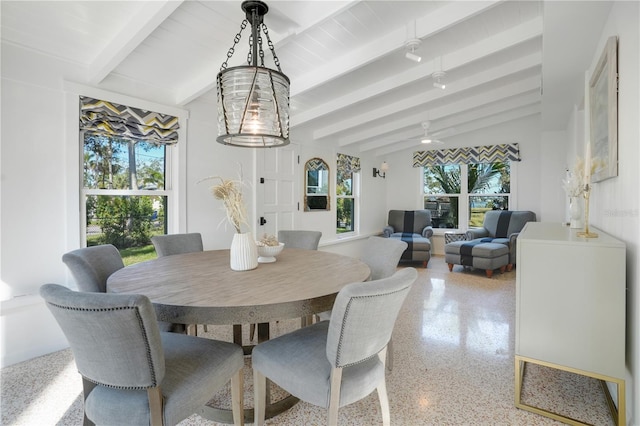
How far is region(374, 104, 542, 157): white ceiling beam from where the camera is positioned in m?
5.48

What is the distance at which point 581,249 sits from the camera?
170cm

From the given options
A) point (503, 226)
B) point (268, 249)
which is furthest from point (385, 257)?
point (503, 226)

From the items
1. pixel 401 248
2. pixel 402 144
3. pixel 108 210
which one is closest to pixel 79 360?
pixel 401 248

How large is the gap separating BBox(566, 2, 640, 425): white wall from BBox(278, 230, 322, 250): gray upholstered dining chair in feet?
7.01

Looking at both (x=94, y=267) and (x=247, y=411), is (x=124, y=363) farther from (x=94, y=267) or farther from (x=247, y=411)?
(x=94, y=267)

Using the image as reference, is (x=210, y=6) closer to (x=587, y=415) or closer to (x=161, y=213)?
(x=161, y=213)

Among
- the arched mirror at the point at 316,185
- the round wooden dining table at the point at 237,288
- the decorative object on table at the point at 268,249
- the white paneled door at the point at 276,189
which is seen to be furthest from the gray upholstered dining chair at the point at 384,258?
the arched mirror at the point at 316,185

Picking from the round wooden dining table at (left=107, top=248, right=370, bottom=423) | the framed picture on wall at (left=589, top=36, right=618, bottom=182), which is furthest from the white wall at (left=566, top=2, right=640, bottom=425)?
the round wooden dining table at (left=107, top=248, right=370, bottom=423)

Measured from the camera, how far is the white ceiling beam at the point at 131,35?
2.02m

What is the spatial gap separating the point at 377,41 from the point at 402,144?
404 cm

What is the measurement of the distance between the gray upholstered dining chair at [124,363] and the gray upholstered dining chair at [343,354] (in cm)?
29

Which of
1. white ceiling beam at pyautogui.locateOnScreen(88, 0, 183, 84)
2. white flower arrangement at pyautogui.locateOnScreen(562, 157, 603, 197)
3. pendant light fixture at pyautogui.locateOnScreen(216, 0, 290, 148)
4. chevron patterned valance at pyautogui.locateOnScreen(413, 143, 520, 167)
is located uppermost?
white ceiling beam at pyautogui.locateOnScreen(88, 0, 183, 84)

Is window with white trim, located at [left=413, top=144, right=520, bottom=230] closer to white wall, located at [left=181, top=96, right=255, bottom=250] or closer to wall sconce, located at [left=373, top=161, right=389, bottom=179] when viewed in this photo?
wall sconce, located at [left=373, top=161, right=389, bottom=179]

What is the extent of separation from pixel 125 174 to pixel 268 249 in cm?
185
